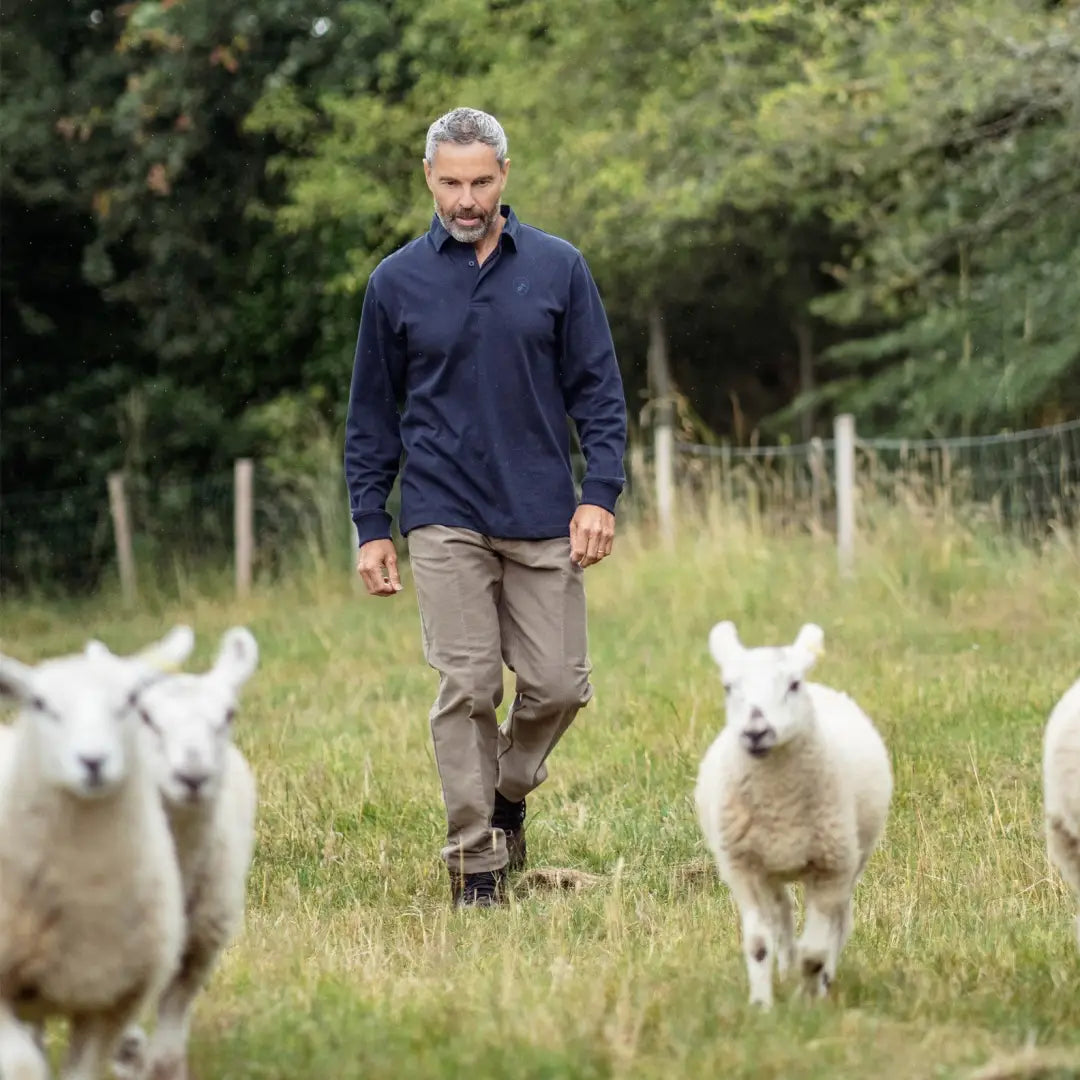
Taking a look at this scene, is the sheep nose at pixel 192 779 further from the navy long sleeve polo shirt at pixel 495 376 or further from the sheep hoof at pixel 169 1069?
the navy long sleeve polo shirt at pixel 495 376

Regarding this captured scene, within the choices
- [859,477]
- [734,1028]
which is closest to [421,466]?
[734,1028]

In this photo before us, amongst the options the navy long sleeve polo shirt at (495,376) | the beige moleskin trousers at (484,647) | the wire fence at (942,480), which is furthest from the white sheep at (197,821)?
the wire fence at (942,480)

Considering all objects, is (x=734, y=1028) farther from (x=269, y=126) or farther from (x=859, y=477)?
(x=269, y=126)

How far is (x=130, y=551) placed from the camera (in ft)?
65.1

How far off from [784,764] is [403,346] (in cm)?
229

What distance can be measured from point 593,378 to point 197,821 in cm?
266

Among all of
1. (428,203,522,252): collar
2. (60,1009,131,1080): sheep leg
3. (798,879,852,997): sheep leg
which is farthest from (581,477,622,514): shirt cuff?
(60,1009,131,1080): sheep leg

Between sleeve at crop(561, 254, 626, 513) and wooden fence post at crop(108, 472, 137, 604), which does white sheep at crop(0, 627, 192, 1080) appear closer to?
sleeve at crop(561, 254, 626, 513)

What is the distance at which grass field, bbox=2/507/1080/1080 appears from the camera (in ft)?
12.8

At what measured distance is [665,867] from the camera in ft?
20.7

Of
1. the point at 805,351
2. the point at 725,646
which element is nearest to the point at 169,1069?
the point at 725,646

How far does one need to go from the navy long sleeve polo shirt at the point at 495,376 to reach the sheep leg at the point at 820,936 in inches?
71.0

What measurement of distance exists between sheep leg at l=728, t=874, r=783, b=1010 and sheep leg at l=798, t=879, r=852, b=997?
85 mm

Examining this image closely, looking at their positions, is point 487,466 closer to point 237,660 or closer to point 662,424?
point 237,660
